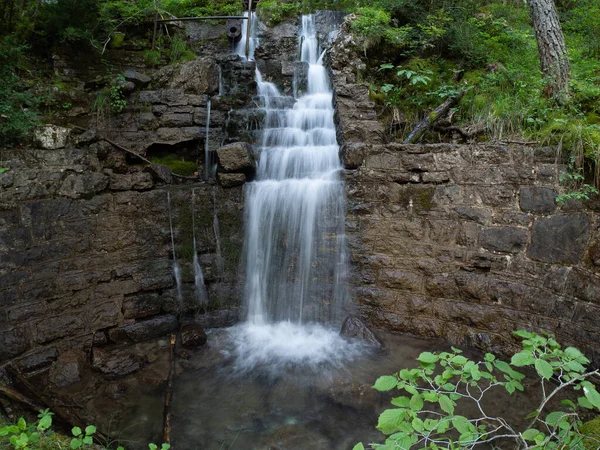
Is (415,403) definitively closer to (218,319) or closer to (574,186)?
(574,186)

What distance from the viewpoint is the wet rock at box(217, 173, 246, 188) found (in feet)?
18.1

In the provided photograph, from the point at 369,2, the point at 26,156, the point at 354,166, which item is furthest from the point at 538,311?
the point at 369,2

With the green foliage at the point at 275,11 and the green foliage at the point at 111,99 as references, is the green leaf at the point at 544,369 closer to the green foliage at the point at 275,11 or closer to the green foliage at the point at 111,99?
the green foliage at the point at 111,99

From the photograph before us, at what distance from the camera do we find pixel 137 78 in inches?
247

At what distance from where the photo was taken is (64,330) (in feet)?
15.8

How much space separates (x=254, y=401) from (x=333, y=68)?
17.6 feet

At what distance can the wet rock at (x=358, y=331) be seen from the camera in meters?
5.00

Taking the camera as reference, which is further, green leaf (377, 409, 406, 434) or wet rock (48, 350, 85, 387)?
wet rock (48, 350, 85, 387)

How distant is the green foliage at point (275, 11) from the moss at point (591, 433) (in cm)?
897

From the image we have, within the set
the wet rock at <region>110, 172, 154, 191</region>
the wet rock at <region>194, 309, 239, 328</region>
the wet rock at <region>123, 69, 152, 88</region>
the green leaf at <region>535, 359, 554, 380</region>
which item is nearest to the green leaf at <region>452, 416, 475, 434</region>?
the green leaf at <region>535, 359, 554, 380</region>

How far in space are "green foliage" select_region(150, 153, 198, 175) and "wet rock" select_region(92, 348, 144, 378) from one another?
2746 mm

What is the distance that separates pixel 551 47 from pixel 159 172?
550 cm

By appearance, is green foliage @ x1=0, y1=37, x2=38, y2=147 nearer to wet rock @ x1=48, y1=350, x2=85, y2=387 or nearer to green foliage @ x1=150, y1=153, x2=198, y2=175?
green foliage @ x1=150, y1=153, x2=198, y2=175

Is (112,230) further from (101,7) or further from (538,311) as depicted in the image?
(538,311)
